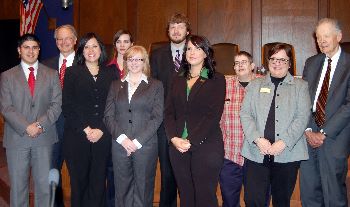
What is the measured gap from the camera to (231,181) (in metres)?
3.20

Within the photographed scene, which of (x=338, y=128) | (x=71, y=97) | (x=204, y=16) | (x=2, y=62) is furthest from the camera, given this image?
(x=2, y=62)

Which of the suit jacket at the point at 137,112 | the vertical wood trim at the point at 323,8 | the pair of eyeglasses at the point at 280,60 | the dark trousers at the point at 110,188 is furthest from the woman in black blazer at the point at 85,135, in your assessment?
the vertical wood trim at the point at 323,8

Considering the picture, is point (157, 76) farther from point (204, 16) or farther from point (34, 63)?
point (204, 16)

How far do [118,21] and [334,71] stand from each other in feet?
15.0

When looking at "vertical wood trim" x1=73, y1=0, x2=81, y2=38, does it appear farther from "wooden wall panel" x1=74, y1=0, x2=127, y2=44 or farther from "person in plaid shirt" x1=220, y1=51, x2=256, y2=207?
"person in plaid shirt" x1=220, y1=51, x2=256, y2=207

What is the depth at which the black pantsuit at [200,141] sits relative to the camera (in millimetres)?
2842

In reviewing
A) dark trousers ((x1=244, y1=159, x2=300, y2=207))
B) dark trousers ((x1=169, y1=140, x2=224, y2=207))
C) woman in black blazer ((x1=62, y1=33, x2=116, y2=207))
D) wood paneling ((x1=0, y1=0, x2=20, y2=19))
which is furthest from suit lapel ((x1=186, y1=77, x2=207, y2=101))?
wood paneling ((x1=0, y1=0, x2=20, y2=19))

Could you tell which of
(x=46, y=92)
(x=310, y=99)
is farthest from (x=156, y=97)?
(x=310, y=99)

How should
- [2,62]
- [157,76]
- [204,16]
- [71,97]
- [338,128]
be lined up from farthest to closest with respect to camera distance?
[2,62] < [204,16] < [157,76] < [71,97] < [338,128]

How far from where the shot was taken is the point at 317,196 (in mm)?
3180

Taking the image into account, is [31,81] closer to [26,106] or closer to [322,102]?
[26,106]

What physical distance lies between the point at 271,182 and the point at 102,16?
5000mm

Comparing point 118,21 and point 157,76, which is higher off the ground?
point 118,21

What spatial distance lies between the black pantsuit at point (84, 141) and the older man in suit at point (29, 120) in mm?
149
